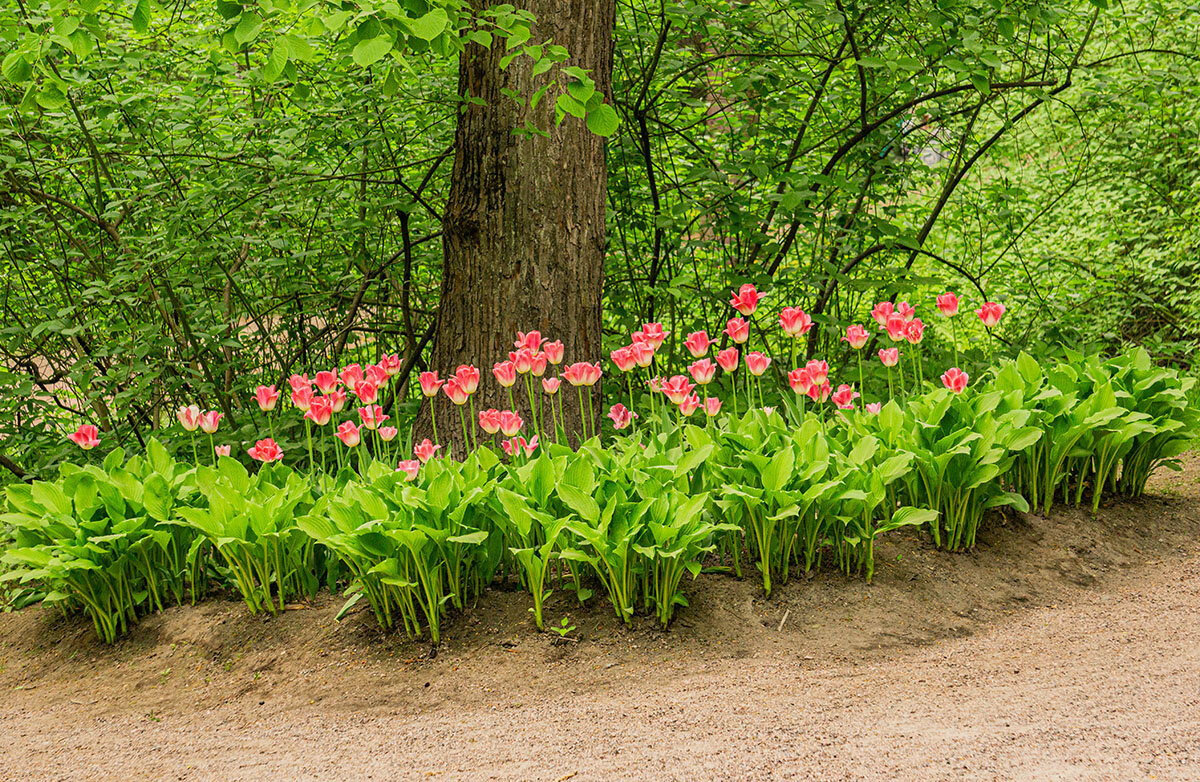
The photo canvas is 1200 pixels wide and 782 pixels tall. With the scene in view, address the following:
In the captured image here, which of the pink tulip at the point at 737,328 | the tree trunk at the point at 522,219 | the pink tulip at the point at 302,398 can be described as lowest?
the pink tulip at the point at 302,398

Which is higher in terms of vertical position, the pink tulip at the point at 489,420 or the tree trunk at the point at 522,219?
the tree trunk at the point at 522,219

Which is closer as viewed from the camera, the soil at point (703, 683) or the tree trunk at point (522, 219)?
the soil at point (703, 683)

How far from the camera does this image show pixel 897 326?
325cm

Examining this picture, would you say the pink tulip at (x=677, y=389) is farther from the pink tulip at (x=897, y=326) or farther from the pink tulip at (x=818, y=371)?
the pink tulip at (x=897, y=326)

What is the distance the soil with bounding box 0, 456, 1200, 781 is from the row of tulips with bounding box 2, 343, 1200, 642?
111 millimetres

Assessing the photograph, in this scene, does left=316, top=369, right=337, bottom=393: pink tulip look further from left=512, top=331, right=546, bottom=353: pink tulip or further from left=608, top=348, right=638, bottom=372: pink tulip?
left=608, top=348, right=638, bottom=372: pink tulip

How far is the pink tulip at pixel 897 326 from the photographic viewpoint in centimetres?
323

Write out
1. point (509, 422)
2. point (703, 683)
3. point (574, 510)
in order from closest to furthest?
point (703, 683) → point (574, 510) → point (509, 422)

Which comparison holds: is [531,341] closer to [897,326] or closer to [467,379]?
[467,379]

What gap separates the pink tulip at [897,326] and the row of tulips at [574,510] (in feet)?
0.83

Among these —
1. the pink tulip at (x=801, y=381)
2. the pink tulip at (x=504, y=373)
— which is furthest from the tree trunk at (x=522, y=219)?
the pink tulip at (x=801, y=381)

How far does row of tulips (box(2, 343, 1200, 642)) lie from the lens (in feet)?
8.70

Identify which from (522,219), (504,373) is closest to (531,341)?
(504,373)

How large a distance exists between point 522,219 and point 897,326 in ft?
5.12
